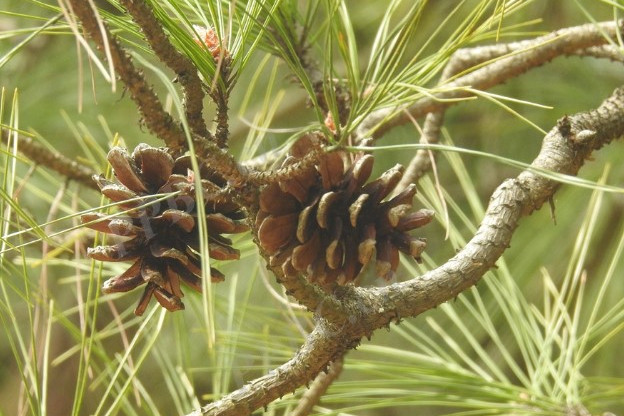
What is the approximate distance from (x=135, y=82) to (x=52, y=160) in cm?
46

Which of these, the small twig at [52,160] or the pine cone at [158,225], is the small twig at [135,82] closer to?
the pine cone at [158,225]

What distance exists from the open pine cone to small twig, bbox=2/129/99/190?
37 centimetres

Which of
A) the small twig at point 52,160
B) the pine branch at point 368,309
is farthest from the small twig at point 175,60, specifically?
the small twig at point 52,160

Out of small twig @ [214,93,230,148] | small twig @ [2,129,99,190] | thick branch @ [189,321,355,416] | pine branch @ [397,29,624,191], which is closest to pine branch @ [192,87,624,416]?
thick branch @ [189,321,355,416]

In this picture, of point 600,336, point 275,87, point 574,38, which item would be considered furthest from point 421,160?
point 275,87

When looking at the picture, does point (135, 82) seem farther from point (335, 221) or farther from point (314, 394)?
point (314, 394)

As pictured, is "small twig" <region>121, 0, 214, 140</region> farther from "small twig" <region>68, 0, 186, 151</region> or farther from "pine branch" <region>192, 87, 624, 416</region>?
"pine branch" <region>192, 87, 624, 416</region>

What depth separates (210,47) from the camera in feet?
1.64

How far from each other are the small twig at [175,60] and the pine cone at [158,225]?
0.04 m

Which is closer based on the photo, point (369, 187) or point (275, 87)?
point (369, 187)

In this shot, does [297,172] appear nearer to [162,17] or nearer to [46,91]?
[162,17]

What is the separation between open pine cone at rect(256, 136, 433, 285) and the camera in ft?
1.55

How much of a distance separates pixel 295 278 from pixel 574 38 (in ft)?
1.26

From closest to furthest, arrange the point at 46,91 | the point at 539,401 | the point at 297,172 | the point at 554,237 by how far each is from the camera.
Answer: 1. the point at 297,172
2. the point at 539,401
3. the point at 554,237
4. the point at 46,91
